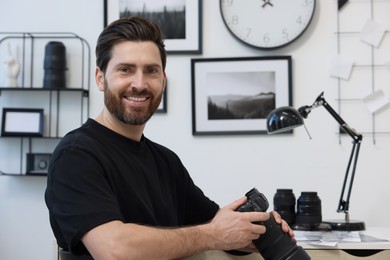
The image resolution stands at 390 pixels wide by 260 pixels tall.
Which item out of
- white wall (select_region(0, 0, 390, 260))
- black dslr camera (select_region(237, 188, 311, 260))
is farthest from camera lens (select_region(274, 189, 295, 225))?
black dslr camera (select_region(237, 188, 311, 260))

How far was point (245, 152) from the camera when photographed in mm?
2441

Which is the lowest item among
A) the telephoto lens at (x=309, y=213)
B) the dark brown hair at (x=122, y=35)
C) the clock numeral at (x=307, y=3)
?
the telephoto lens at (x=309, y=213)

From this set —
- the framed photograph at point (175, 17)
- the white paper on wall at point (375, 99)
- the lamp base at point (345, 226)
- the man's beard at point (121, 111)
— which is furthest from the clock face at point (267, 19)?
the man's beard at point (121, 111)

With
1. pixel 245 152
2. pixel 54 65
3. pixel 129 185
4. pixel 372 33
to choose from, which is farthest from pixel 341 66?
pixel 129 185

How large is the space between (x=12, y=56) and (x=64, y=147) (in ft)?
4.80

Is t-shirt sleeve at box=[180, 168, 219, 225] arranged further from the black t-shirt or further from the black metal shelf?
the black metal shelf

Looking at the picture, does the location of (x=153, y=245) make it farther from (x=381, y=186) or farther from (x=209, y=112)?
(x=381, y=186)

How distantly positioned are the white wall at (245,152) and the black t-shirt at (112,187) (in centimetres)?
80

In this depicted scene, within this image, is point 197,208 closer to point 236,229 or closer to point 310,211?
point 236,229

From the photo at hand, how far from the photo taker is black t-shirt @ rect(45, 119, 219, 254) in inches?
45.7

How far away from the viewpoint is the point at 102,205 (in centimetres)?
116

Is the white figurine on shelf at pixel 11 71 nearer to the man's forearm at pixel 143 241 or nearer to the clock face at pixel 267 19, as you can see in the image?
the clock face at pixel 267 19

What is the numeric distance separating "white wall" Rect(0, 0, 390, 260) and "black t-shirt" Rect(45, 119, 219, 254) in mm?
797

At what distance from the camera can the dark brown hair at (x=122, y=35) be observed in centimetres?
141
